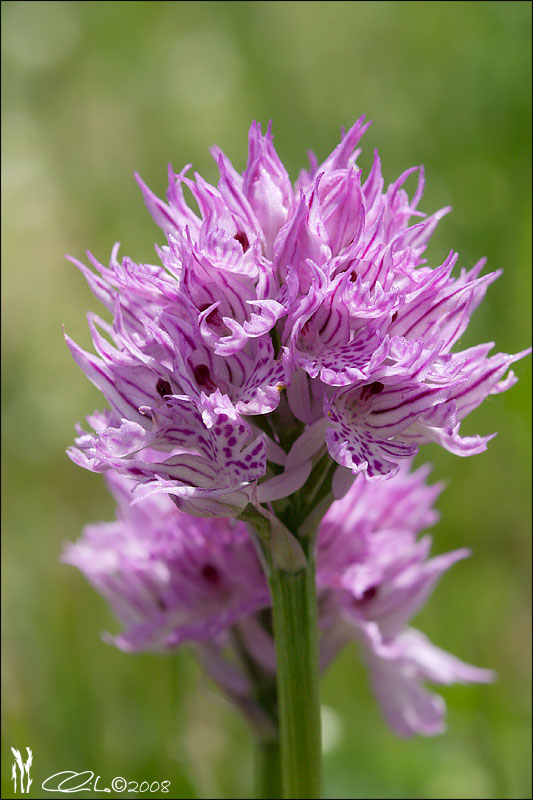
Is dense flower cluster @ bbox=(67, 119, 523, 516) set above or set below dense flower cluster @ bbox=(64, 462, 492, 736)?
above

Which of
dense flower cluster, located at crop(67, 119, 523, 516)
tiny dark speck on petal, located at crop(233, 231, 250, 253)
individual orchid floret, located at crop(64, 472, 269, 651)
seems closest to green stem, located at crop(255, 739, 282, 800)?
individual orchid floret, located at crop(64, 472, 269, 651)

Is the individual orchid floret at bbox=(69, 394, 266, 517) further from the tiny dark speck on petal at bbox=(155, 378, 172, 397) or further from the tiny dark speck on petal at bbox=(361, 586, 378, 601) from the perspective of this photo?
the tiny dark speck on petal at bbox=(361, 586, 378, 601)

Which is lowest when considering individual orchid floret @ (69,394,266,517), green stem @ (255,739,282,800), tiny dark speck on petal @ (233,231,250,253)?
green stem @ (255,739,282,800)

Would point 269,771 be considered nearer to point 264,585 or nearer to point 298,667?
point 264,585

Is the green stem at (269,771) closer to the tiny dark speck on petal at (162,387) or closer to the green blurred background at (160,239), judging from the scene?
the green blurred background at (160,239)

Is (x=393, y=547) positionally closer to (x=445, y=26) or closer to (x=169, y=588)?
(x=169, y=588)

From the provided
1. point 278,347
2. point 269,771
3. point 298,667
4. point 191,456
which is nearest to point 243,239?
point 278,347

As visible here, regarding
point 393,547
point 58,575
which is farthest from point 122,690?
point 393,547
